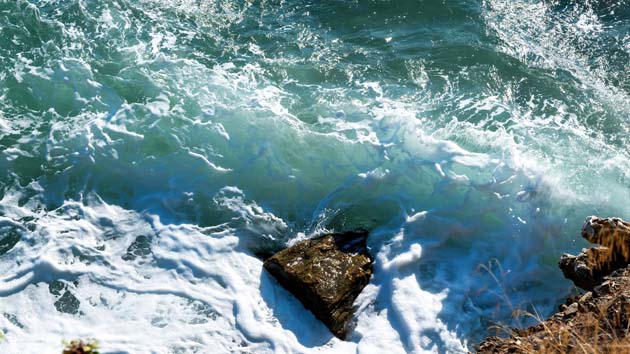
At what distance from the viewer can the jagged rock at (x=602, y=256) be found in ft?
19.7

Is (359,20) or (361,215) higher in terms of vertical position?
(359,20)

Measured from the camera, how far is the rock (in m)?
6.14

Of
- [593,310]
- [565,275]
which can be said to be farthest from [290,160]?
[593,310]

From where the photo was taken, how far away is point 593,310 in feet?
17.6

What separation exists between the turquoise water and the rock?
0.41 ft

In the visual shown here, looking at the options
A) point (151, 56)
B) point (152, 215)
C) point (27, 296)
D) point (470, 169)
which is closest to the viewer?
point (27, 296)

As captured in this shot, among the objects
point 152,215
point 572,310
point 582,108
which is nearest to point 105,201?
point 152,215

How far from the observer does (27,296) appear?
6.21m

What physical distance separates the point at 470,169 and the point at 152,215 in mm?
3547

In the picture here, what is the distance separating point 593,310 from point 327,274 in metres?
2.28

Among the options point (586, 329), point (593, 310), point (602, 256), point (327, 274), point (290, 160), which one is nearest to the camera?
point (586, 329)

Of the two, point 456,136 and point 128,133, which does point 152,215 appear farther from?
point 456,136

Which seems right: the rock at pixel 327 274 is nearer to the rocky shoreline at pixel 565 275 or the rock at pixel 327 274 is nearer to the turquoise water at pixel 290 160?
the rocky shoreline at pixel 565 275

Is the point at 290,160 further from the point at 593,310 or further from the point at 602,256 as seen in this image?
the point at 593,310
